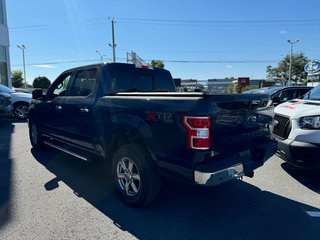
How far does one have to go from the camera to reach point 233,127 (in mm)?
2959

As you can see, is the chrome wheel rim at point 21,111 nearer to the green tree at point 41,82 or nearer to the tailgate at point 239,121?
the tailgate at point 239,121

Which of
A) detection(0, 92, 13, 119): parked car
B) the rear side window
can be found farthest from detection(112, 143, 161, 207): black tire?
detection(0, 92, 13, 119): parked car

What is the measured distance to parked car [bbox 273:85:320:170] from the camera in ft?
12.2

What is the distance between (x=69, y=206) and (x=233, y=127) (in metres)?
2.35

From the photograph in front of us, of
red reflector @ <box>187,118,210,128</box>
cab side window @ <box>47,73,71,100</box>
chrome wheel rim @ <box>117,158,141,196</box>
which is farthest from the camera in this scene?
cab side window @ <box>47,73,71,100</box>

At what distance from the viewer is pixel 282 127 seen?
14.2 feet

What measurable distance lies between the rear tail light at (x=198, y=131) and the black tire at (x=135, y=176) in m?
0.78

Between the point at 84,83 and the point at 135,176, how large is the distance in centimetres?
191

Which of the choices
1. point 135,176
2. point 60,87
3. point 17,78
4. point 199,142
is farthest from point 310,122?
point 17,78

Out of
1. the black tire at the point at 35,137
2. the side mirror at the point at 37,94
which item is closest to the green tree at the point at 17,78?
the black tire at the point at 35,137

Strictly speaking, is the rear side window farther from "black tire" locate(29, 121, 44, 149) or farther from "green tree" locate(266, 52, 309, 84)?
"green tree" locate(266, 52, 309, 84)

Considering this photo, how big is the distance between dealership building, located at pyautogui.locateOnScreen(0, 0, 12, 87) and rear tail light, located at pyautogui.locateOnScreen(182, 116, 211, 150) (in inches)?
882

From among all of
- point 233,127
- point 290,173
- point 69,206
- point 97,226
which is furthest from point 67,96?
point 290,173

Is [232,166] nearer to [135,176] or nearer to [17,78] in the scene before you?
[135,176]
